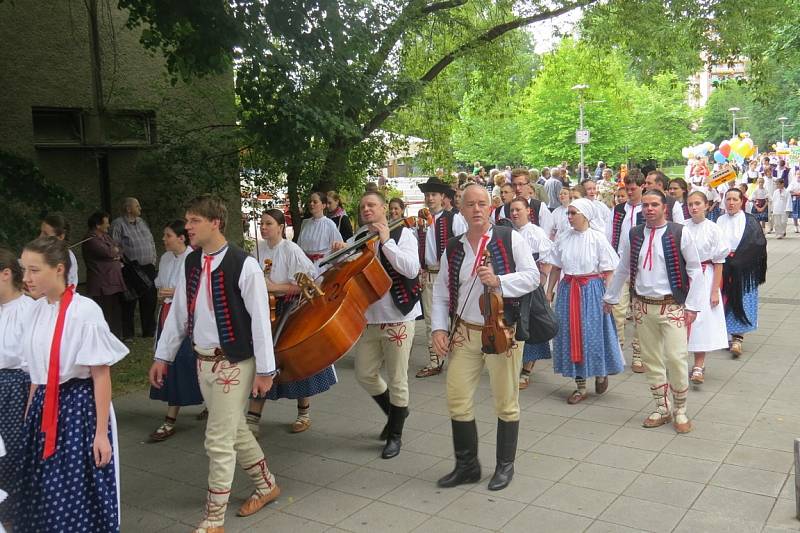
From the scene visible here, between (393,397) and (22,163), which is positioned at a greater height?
(22,163)

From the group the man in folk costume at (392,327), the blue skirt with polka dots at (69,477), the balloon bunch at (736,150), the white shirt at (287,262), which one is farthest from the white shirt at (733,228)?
the balloon bunch at (736,150)

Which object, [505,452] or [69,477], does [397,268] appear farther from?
[69,477]

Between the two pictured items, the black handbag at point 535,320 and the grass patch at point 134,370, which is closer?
the black handbag at point 535,320

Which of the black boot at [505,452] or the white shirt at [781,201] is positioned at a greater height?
the white shirt at [781,201]

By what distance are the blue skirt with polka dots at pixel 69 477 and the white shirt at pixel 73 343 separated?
93 millimetres

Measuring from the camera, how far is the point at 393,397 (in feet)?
19.3

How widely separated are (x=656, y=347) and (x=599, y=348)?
37.5 inches

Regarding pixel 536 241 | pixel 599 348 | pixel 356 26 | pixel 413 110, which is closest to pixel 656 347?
pixel 599 348

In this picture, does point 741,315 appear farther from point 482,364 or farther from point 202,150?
point 202,150

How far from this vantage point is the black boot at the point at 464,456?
17.0 feet

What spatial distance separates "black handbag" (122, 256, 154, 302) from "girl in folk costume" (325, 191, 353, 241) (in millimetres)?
2693

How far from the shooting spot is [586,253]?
7.27 m

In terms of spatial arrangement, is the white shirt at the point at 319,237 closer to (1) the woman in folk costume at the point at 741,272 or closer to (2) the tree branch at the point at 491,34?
(2) the tree branch at the point at 491,34

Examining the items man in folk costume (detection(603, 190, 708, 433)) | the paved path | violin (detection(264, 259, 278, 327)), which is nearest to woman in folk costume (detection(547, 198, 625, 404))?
the paved path
